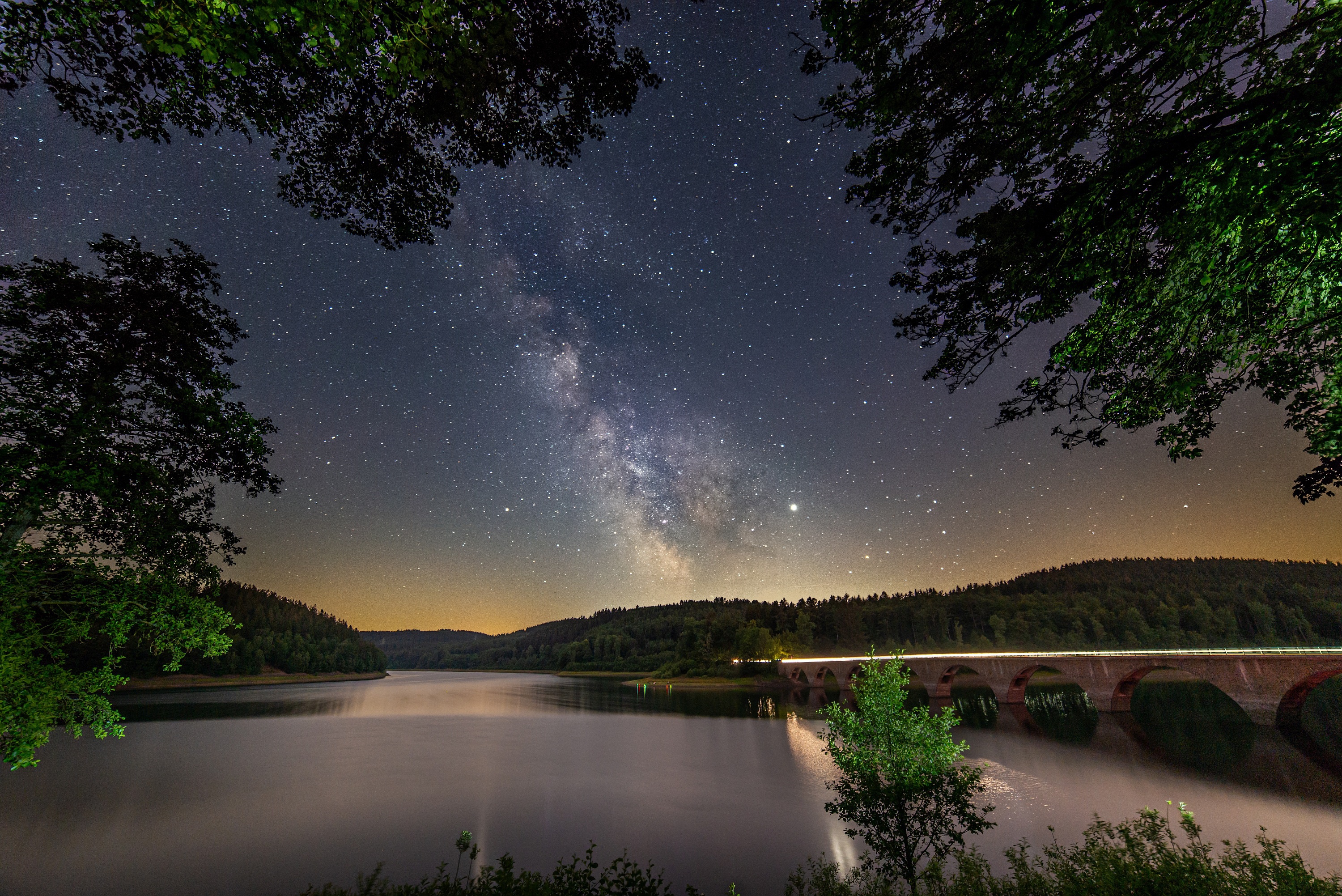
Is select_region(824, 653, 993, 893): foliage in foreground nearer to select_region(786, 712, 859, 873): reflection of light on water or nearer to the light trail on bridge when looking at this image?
the light trail on bridge

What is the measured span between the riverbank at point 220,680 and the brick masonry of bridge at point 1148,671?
162008mm

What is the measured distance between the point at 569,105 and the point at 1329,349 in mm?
A: 11088

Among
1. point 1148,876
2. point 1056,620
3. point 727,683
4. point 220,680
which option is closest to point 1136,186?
point 1148,876

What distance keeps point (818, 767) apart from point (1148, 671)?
5264 cm

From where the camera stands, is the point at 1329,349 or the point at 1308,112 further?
the point at 1329,349

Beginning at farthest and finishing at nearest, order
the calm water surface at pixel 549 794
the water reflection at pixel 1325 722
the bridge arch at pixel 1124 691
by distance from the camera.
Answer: the bridge arch at pixel 1124 691 → the water reflection at pixel 1325 722 → the calm water surface at pixel 549 794

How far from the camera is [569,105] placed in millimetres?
6727

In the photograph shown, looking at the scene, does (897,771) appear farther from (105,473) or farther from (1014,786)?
(1014,786)

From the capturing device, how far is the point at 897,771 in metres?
15.2

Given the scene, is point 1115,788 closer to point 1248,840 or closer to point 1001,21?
point 1248,840

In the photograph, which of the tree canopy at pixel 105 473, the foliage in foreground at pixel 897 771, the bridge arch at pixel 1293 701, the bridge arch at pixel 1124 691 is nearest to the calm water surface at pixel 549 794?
the bridge arch at pixel 1124 691

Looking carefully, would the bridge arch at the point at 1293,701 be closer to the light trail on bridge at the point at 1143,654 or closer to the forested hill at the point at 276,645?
the light trail on bridge at the point at 1143,654

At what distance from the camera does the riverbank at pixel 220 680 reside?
364 ft

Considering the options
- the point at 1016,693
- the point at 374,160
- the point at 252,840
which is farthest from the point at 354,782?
the point at 1016,693
